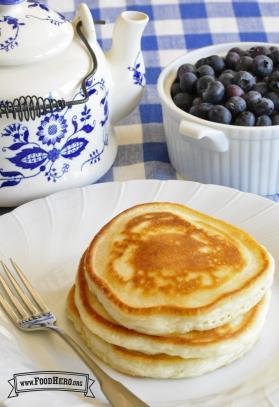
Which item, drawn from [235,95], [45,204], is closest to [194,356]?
[45,204]

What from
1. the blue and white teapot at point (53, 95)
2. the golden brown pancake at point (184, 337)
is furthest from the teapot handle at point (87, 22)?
the golden brown pancake at point (184, 337)

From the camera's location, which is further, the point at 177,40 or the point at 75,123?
the point at 177,40

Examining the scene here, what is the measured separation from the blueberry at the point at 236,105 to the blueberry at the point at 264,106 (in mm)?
21

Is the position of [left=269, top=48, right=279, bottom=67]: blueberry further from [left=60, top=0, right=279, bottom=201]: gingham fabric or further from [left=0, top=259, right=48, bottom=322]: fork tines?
[left=0, top=259, right=48, bottom=322]: fork tines

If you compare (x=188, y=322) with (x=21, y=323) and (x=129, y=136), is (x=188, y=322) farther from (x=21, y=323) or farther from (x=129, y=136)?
(x=129, y=136)

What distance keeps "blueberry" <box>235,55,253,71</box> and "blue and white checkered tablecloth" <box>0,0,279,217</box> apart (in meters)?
0.23

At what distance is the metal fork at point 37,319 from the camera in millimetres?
823

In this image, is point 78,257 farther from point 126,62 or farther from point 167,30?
point 167,30

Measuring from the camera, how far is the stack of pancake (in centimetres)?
85

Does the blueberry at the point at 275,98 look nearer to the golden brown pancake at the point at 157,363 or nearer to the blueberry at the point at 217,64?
the blueberry at the point at 217,64

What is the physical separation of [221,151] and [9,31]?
408 mm

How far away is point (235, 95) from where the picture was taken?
1.22m

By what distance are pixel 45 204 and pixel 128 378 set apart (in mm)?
381

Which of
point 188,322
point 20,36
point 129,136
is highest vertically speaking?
point 20,36
